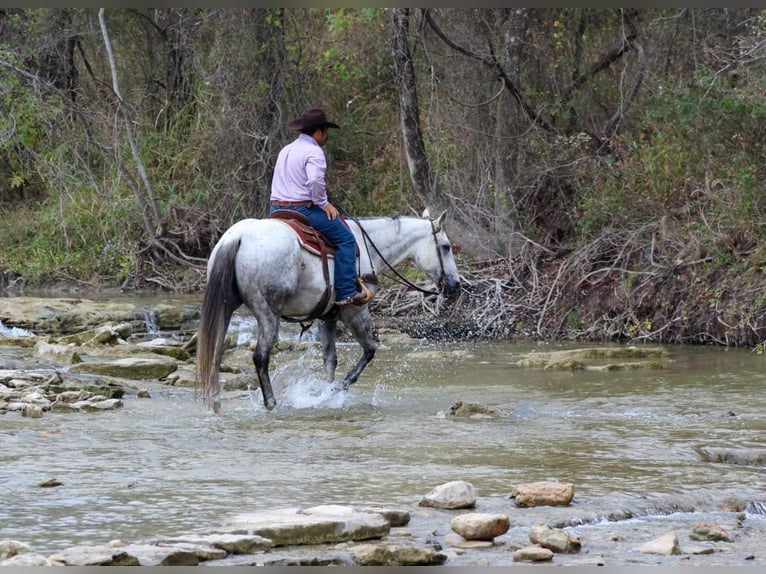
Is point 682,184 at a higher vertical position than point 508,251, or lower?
higher

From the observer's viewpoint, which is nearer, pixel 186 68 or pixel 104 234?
pixel 104 234

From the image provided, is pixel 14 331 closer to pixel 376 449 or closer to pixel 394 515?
pixel 376 449

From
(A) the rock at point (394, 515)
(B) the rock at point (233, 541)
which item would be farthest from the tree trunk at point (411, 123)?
(B) the rock at point (233, 541)

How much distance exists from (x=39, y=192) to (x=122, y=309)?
420 inches

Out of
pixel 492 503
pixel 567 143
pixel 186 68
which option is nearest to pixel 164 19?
pixel 186 68

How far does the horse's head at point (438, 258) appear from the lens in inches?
464

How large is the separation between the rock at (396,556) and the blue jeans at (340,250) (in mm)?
5519

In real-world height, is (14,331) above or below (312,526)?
below

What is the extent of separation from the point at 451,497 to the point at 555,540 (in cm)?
91

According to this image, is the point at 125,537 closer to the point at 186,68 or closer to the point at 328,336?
the point at 328,336

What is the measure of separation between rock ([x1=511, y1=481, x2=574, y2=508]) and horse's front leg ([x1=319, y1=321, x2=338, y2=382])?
4748 millimetres

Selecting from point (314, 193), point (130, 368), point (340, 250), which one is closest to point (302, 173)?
point (314, 193)

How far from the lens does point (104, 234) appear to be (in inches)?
919

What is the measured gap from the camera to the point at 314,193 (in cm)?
1021
